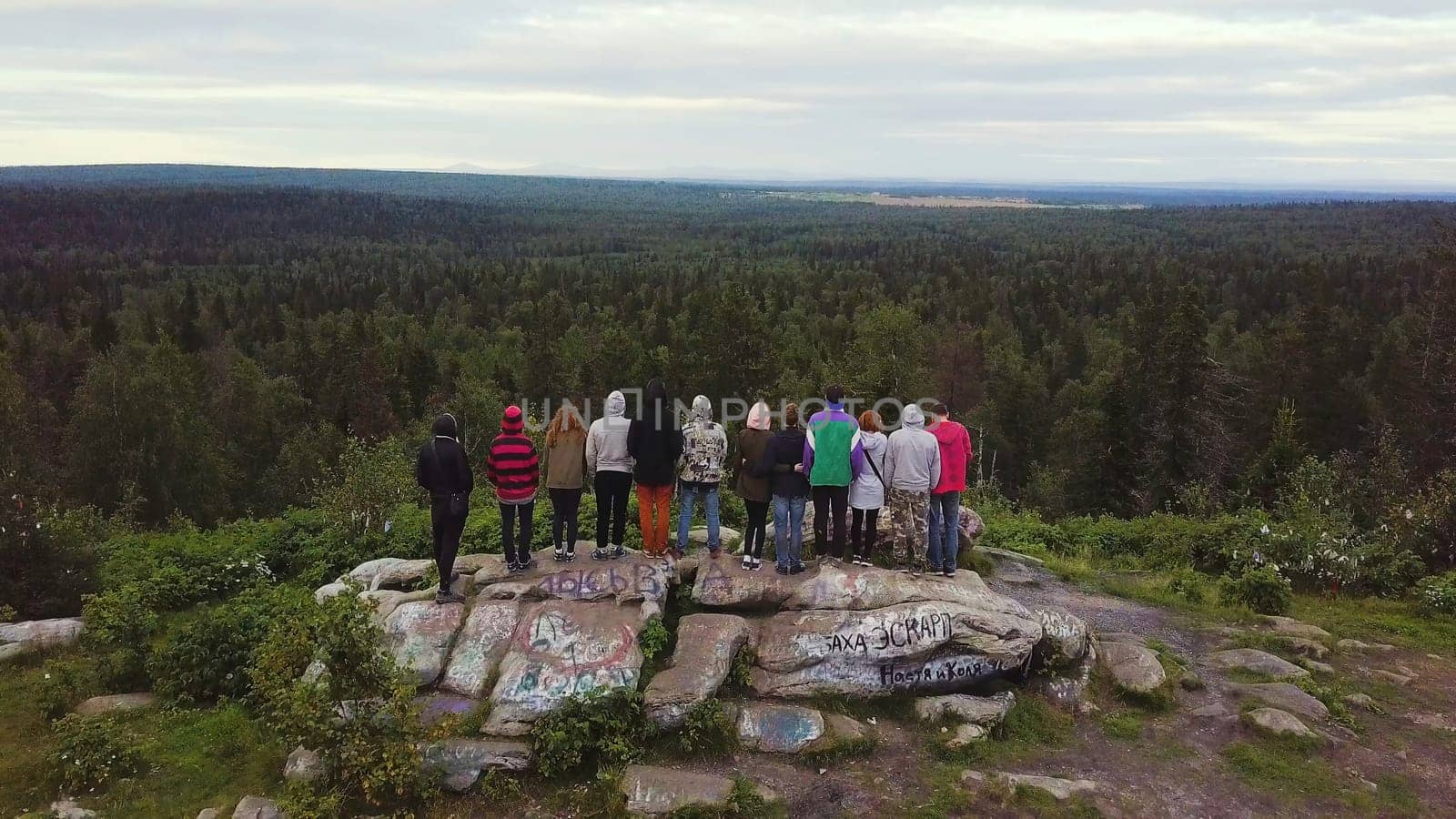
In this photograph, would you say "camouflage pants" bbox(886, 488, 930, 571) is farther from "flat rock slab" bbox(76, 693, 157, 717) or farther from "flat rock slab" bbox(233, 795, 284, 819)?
"flat rock slab" bbox(76, 693, 157, 717)

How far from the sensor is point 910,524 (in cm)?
1150

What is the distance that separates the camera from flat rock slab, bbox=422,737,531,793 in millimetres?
8648

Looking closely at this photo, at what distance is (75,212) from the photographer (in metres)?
142

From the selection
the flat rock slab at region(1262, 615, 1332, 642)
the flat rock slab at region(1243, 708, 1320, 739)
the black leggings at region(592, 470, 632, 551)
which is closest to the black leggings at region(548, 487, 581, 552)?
the black leggings at region(592, 470, 632, 551)

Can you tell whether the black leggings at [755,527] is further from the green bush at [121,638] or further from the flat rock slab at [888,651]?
the green bush at [121,638]

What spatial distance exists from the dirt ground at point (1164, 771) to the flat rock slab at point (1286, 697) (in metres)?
0.23

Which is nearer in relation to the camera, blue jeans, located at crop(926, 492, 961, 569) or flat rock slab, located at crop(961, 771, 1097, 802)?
flat rock slab, located at crop(961, 771, 1097, 802)

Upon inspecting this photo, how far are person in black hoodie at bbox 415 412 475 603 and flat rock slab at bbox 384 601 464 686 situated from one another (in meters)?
0.54

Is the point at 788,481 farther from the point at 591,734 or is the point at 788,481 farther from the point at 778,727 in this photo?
the point at 591,734

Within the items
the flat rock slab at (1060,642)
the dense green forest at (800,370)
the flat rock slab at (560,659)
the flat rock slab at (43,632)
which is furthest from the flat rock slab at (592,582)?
the dense green forest at (800,370)

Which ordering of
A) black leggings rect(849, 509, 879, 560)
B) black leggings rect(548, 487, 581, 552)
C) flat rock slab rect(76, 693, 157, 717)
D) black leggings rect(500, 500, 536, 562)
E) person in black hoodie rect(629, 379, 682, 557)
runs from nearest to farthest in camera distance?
flat rock slab rect(76, 693, 157, 717) → person in black hoodie rect(629, 379, 682, 557) → black leggings rect(500, 500, 536, 562) → black leggings rect(548, 487, 581, 552) → black leggings rect(849, 509, 879, 560)

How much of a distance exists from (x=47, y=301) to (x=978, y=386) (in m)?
84.2

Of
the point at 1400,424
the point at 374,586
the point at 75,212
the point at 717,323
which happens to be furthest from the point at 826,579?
the point at 75,212

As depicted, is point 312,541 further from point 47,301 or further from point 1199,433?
point 47,301
